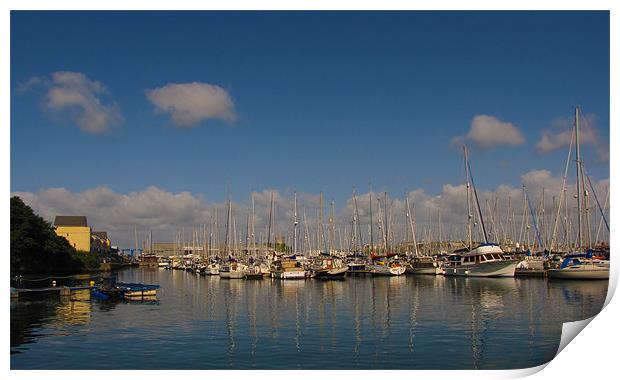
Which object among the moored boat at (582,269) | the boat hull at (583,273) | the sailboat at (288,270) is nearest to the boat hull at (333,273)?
the sailboat at (288,270)

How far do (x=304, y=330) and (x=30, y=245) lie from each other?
111ft

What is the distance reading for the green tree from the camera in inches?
1895

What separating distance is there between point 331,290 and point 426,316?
1647 centimetres

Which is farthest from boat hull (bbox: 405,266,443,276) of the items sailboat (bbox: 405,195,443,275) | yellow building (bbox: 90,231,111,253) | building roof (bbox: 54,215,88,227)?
building roof (bbox: 54,215,88,227)

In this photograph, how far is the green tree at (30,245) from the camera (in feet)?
158

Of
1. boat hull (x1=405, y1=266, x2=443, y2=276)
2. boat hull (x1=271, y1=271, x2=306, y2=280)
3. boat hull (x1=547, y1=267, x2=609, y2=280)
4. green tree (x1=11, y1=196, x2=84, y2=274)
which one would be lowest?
boat hull (x1=405, y1=266, x2=443, y2=276)

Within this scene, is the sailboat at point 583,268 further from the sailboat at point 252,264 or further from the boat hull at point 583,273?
the sailboat at point 252,264

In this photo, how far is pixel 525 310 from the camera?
92.3ft

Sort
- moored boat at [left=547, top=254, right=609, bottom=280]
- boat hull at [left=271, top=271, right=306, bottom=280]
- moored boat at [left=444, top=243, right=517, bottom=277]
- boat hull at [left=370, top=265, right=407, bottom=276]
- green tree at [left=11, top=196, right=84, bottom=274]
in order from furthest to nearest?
boat hull at [left=370, top=265, right=407, bottom=276] → boat hull at [left=271, top=271, right=306, bottom=280] → moored boat at [left=444, top=243, right=517, bottom=277] → green tree at [left=11, top=196, right=84, bottom=274] → moored boat at [left=547, top=254, right=609, bottom=280]

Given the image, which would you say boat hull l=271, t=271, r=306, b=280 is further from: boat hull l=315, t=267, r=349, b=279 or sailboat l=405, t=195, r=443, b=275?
sailboat l=405, t=195, r=443, b=275

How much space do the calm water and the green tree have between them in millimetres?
13091

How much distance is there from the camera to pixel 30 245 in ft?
162
